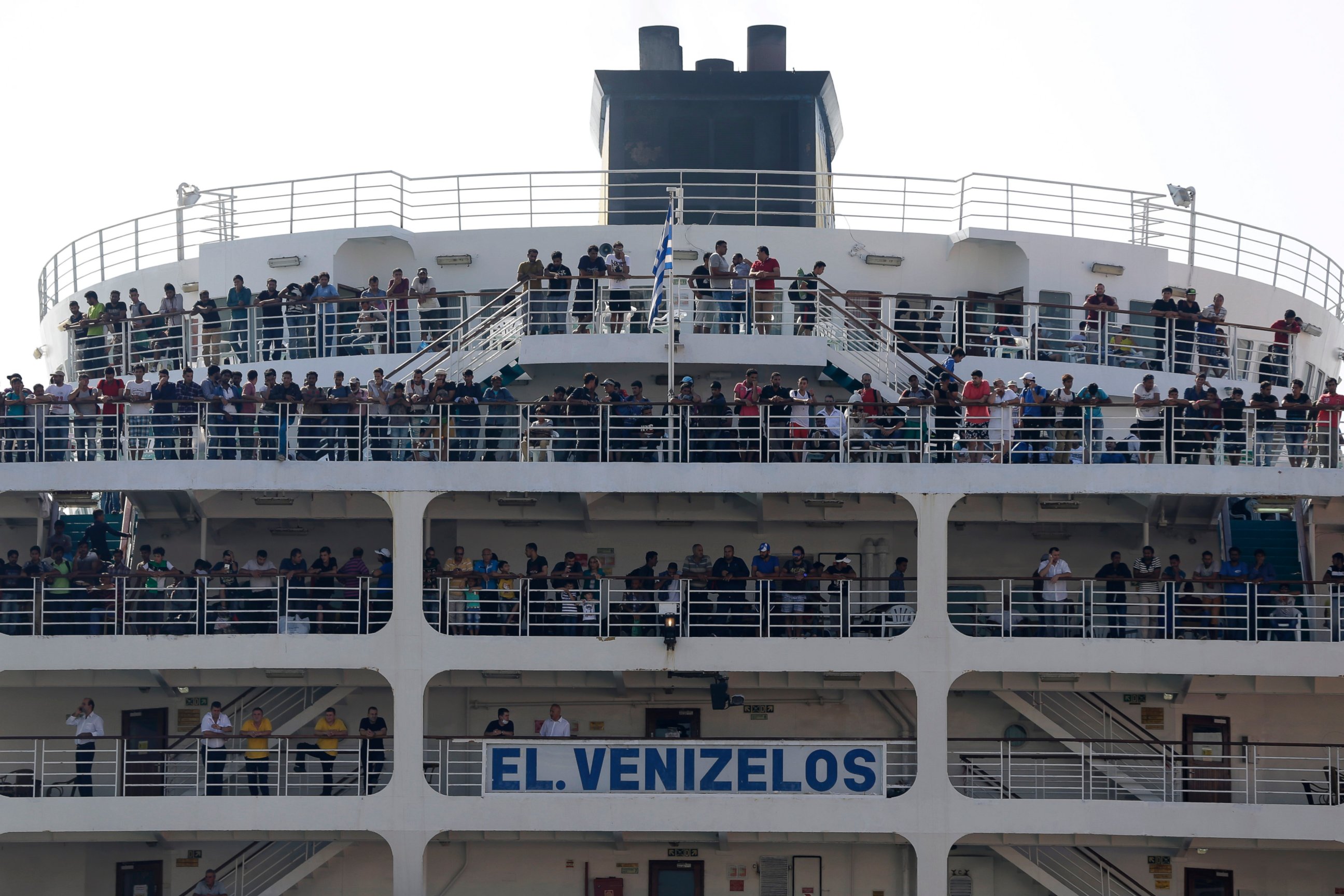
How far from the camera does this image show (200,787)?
21.5m

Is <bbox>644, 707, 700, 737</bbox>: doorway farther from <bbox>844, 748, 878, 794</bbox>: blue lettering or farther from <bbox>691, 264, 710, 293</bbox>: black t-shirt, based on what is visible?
<bbox>691, 264, 710, 293</bbox>: black t-shirt

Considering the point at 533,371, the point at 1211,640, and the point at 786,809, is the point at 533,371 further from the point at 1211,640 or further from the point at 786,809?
the point at 1211,640

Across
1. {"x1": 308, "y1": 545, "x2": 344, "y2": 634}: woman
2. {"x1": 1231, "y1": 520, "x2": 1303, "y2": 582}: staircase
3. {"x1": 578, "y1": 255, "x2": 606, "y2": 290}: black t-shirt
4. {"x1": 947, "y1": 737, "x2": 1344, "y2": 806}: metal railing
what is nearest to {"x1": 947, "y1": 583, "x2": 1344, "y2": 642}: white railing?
{"x1": 1231, "y1": 520, "x2": 1303, "y2": 582}: staircase

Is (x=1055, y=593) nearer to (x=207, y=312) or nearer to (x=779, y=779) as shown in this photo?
(x=779, y=779)

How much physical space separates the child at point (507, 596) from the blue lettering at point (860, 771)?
5029mm

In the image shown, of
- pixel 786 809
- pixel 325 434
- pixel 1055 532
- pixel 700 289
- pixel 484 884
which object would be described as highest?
pixel 700 289

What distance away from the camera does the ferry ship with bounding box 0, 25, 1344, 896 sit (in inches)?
823

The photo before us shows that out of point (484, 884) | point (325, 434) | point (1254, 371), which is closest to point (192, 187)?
point (325, 434)

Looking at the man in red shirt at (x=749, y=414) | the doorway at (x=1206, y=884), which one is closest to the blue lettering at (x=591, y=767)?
the man in red shirt at (x=749, y=414)

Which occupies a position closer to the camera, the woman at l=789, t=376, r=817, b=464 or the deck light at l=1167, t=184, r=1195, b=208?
the woman at l=789, t=376, r=817, b=464

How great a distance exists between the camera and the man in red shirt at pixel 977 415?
21.4 meters

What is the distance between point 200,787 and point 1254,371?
64.2 feet

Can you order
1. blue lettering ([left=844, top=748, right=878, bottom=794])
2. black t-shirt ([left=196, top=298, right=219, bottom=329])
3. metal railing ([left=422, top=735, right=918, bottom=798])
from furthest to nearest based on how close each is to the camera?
1. black t-shirt ([left=196, top=298, right=219, bottom=329])
2. blue lettering ([left=844, top=748, right=878, bottom=794])
3. metal railing ([left=422, top=735, right=918, bottom=798])

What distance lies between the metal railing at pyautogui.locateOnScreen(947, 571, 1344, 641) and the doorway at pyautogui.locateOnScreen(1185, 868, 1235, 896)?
399 cm
